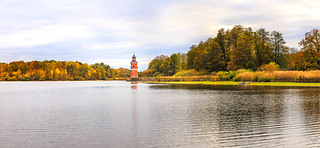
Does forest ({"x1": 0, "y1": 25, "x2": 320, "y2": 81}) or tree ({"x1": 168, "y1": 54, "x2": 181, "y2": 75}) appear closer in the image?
forest ({"x1": 0, "y1": 25, "x2": 320, "y2": 81})

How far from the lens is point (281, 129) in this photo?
11867 millimetres

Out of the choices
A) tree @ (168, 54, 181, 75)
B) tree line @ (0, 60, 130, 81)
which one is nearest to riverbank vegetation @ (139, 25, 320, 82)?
tree @ (168, 54, 181, 75)

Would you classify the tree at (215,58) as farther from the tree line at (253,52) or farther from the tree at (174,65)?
the tree at (174,65)

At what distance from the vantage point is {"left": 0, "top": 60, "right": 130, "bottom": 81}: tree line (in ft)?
495

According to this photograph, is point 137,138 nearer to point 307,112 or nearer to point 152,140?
point 152,140

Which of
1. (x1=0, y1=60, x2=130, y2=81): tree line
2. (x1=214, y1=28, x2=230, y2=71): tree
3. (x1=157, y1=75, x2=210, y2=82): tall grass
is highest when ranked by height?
(x1=214, y1=28, x2=230, y2=71): tree

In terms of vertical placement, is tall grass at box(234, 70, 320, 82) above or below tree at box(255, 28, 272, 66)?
below

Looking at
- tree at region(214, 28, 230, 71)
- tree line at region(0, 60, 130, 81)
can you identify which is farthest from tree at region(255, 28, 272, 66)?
tree line at region(0, 60, 130, 81)

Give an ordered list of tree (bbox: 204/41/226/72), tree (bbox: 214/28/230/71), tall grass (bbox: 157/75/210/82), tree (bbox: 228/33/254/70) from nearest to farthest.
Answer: tree (bbox: 228/33/254/70) < tall grass (bbox: 157/75/210/82) < tree (bbox: 204/41/226/72) < tree (bbox: 214/28/230/71)

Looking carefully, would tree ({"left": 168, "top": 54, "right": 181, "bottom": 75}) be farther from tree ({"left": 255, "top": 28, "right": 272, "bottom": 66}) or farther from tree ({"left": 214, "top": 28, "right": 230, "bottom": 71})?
tree ({"left": 255, "top": 28, "right": 272, "bottom": 66})

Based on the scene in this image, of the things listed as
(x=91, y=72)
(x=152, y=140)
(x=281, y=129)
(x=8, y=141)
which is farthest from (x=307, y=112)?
(x=91, y=72)

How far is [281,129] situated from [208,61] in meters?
77.6

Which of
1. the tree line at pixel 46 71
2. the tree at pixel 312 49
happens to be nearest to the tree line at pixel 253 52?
the tree at pixel 312 49

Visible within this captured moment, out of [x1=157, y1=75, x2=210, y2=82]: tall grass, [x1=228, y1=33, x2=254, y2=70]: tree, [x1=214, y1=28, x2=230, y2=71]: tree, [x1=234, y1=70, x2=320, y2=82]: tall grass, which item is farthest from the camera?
[x1=214, y1=28, x2=230, y2=71]: tree
